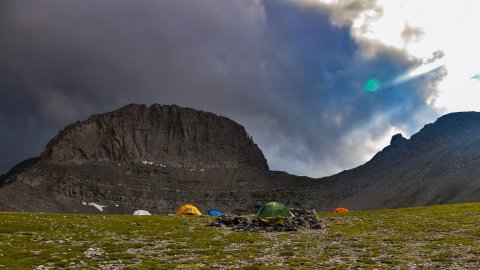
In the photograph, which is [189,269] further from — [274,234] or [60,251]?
[274,234]

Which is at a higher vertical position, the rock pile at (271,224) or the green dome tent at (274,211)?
the green dome tent at (274,211)

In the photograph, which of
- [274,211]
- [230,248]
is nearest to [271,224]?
[274,211]

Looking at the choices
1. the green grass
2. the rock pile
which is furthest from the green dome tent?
the green grass

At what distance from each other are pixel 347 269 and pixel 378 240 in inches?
602

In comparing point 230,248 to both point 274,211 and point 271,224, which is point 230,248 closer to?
point 271,224

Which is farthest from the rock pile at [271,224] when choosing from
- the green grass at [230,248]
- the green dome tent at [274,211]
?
the green dome tent at [274,211]

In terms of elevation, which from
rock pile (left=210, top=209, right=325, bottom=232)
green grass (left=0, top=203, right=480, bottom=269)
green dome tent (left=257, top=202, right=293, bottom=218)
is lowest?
green grass (left=0, top=203, right=480, bottom=269)

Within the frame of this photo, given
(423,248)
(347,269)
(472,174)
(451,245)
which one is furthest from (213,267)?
(472,174)

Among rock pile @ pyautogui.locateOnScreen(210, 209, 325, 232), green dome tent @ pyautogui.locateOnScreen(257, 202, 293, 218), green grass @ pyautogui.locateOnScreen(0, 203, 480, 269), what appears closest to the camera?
green grass @ pyautogui.locateOnScreen(0, 203, 480, 269)

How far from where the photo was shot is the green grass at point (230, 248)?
85.3ft

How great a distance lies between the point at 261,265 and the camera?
1010 inches

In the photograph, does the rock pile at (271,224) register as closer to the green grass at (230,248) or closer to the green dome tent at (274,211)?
the green grass at (230,248)

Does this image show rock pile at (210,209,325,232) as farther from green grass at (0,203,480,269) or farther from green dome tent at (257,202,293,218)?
green dome tent at (257,202,293,218)

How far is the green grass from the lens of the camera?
2598 cm
